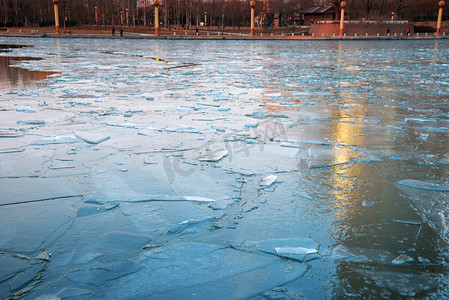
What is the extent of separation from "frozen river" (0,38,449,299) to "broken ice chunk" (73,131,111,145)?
0.02m

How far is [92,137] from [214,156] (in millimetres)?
1254

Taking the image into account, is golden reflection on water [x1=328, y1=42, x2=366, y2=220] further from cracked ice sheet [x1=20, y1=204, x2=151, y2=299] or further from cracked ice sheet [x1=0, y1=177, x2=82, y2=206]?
cracked ice sheet [x1=0, y1=177, x2=82, y2=206]

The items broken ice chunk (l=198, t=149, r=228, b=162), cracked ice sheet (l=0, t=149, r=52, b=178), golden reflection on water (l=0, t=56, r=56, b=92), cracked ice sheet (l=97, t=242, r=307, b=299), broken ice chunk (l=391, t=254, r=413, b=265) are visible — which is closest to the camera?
cracked ice sheet (l=97, t=242, r=307, b=299)

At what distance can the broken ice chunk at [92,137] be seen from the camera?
11.9 feet

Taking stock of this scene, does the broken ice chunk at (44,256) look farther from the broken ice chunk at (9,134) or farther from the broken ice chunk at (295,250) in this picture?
the broken ice chunk at (9,134)

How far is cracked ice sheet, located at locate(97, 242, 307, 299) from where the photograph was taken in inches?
61.1

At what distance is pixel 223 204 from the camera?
2.36 meters

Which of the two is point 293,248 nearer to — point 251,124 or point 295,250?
point 295,250

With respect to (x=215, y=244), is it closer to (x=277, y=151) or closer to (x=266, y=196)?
(x=266, y=196)

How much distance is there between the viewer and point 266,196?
8.09 feet

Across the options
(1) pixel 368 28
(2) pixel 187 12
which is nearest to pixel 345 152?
(1) pixel 368 28

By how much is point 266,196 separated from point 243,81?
620 cm

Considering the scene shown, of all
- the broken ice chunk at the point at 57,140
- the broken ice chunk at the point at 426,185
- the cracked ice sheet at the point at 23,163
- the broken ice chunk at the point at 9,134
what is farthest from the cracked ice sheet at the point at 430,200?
the broken ice chunk at the point at 9,134

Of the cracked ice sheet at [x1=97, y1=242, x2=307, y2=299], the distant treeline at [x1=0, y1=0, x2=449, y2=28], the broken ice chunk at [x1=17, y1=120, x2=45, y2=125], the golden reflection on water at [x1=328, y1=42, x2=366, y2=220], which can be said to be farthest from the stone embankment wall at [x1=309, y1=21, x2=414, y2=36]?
the cracked ice sheet at [x1=97, y1=242, x2=307, y2=299]
